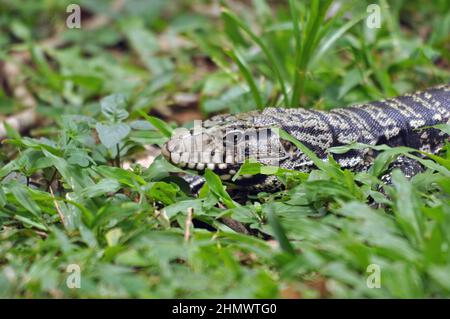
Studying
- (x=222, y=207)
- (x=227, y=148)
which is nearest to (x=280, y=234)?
(x=222, y=207)

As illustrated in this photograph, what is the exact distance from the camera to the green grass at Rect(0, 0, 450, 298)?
3506 mm

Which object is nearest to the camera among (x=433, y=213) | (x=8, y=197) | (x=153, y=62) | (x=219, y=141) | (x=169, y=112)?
(x=433, y=213)

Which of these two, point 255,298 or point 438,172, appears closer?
point 255,298

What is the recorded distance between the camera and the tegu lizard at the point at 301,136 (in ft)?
15.4

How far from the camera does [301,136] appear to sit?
4.85 m

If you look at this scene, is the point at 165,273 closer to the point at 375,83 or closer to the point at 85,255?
the point at 85,255

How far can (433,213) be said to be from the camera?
3.68 metres

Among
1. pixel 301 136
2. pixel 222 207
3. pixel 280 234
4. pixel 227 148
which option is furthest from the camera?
pixel 301 136

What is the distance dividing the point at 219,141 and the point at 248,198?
446 mm

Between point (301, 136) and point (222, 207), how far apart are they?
Result: 0.83 meters

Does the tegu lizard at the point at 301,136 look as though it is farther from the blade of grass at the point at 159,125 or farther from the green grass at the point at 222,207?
the blade of grass at the point at 159,125

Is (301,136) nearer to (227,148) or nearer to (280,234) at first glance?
(227,148)

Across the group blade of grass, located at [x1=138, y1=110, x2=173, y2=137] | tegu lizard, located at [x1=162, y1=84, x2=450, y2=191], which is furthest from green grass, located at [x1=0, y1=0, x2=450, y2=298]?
tegu lizard, located at [x1=162, y1=84, x2=450, y2=191]
